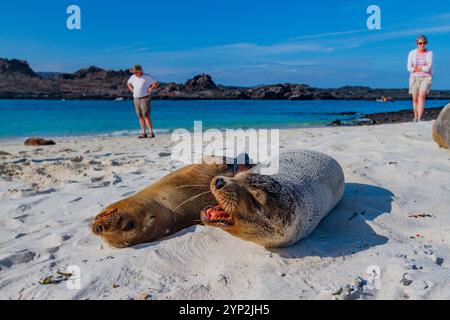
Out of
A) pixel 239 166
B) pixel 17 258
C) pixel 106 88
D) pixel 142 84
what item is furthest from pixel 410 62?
pixel 106 88

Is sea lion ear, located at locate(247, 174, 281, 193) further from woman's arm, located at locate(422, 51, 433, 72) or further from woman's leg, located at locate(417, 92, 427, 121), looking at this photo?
woman's leg, located at locate(417, 92, 427, 121)

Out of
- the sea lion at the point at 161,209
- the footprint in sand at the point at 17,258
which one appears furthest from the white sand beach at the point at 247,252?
the sea lion at the point at 161,209

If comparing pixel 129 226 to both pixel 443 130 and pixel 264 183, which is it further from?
pixel 443 130

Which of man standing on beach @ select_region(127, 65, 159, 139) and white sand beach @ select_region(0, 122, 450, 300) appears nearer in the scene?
white sand beach @ select_region(0, 122, 450, 300)

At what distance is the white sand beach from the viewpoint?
2.80 meters

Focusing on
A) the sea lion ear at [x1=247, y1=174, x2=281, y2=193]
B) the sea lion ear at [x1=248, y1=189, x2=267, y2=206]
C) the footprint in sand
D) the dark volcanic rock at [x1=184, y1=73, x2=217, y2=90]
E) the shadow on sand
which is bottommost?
the footprint in sand

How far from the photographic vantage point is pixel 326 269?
119 inches

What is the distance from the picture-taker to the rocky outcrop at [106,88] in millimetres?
58844

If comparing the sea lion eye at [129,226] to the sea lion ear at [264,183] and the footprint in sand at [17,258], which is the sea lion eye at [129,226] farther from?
the sea lion ear at [264,183]

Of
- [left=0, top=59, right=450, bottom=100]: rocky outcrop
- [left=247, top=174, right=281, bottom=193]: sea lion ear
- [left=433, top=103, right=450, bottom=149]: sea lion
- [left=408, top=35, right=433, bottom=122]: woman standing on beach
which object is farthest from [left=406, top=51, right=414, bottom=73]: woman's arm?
[left=0, top=59, right=450, bottom=100]: rocky outcrop

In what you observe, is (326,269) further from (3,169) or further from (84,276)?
(3,169)

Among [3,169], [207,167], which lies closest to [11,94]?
[3,169]

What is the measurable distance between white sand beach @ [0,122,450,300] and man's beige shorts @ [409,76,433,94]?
4925 millimetres
